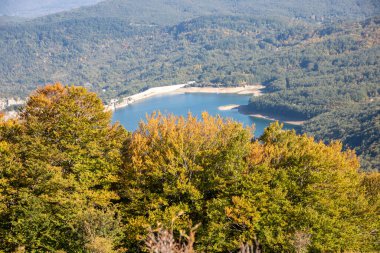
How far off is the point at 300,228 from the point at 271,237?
194 centimetres

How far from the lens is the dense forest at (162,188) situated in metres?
24.8

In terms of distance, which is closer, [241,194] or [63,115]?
[241,194]

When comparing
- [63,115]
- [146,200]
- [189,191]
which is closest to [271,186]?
[189,191]

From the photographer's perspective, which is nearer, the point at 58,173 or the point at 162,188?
the point at 58,173

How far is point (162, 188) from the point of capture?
27.8m

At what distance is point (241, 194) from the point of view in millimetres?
26312

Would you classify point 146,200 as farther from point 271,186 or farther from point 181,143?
point 271,186

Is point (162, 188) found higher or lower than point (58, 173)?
lower

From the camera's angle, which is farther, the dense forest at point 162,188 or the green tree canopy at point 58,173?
the dense forest at point 162,188

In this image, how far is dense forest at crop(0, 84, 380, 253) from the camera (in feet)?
81.5

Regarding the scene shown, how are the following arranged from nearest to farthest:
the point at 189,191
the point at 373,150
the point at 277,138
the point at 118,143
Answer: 1. the point at 189,191
2. the point at 118,143
3. the point at 277,138
4. the point at 373,150

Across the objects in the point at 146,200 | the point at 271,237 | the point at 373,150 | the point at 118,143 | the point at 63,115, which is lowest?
the point at 373,150

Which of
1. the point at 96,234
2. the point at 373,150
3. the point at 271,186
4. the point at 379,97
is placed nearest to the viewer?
the point at 96,234

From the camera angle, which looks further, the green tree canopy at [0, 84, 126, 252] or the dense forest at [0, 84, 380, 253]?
the dense forest at [0, 84, 380, 253]
